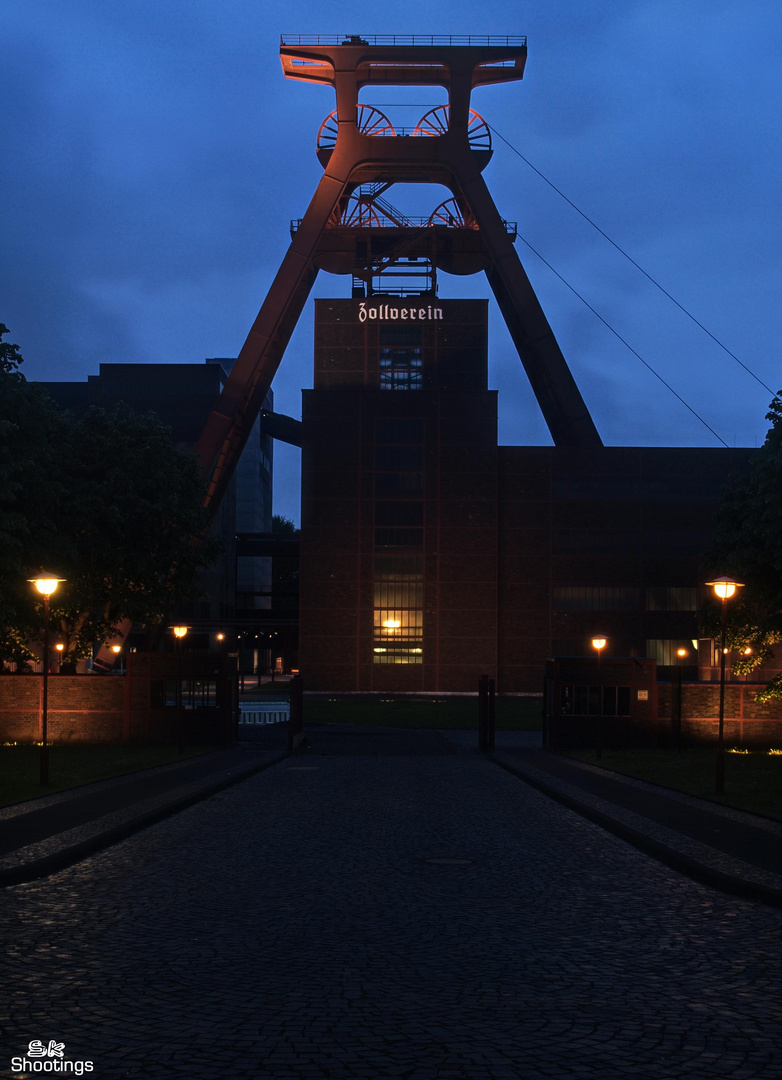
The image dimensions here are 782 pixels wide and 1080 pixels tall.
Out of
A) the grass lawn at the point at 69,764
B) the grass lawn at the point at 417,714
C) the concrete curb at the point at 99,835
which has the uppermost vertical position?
the concrete curb at the point at 99,835

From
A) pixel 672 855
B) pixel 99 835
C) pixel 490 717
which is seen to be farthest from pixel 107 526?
pixel 672 855

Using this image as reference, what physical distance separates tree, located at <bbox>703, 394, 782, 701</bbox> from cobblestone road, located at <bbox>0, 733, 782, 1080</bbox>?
13.0m

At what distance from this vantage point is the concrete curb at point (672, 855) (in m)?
10.1

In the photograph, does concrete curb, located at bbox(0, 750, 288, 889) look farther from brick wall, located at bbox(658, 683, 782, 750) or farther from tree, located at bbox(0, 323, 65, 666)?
brick wall, located at bbox(658, 683, 782, 750)

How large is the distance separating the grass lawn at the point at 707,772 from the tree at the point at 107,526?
54.3 feet

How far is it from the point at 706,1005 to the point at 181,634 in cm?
2914

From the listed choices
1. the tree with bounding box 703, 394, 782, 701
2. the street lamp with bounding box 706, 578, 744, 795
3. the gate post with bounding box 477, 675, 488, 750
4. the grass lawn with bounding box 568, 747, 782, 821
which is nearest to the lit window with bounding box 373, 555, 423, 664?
the tree with bounding box 703, 394, 782, 701

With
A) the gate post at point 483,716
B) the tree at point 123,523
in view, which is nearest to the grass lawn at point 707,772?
the gate post at point 483,716

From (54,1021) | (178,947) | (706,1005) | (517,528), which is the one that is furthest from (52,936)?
(517,528)

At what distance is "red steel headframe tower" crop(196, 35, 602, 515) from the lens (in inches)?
2876

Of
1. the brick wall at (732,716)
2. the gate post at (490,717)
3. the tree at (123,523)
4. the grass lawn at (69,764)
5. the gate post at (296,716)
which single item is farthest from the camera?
the tree at (123,523)

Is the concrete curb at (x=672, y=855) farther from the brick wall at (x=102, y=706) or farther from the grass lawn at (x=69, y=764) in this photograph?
the brick wall at (x=102, y=706)

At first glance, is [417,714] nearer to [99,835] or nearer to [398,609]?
[398,609]

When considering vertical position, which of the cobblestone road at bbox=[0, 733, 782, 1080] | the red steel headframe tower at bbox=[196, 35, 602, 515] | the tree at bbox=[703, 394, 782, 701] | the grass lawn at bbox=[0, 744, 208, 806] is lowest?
the grass lawn at bbox=[0, 744, 208, 806]
